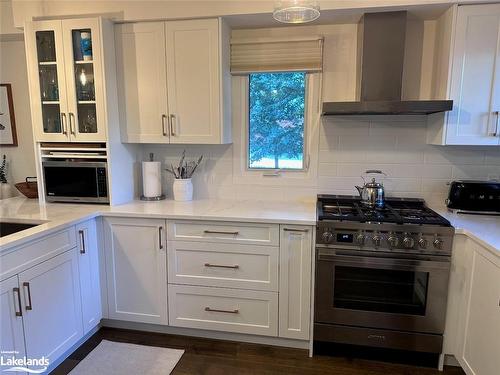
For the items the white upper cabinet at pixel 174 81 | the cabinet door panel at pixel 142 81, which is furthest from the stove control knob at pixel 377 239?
the cabinet door panel at pixel 142 81

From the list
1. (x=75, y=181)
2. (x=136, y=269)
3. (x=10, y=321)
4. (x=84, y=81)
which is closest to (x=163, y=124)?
(x=84, y=81)

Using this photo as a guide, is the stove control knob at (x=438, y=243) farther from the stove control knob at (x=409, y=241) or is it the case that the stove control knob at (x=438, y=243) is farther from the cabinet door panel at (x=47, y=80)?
the cabinet door panel at (x=47, y=80)

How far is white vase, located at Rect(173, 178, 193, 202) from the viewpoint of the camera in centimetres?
272

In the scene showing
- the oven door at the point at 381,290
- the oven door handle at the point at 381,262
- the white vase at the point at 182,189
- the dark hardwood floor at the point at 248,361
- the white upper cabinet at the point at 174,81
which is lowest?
the dark hardwood floor at the point at 248,361

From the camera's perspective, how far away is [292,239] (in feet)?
7.13

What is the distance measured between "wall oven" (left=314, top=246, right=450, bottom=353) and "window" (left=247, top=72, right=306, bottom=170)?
0.95m

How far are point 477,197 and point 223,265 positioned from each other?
178 centimetres

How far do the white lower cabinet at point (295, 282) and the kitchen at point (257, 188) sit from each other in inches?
0.5

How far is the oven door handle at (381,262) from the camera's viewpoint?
202cm

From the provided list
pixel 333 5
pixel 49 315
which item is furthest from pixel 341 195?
pixel 49 315

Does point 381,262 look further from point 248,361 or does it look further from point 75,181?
point 75,181

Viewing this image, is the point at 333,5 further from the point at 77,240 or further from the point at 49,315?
the point at 49,315

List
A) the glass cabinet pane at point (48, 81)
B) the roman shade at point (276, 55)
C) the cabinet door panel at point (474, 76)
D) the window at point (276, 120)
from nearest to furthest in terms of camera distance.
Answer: the cabinet door panel at point (474, 76), the glass cabinet pane at point (48, 81), the roman shade at point (276, 55), the window at point (276, 120)

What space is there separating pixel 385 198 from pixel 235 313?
1.42m
